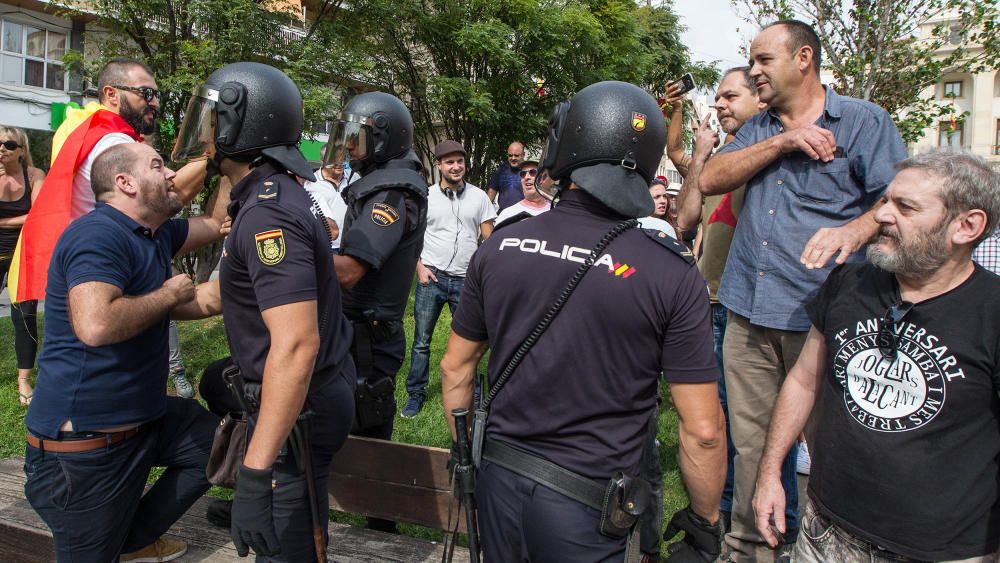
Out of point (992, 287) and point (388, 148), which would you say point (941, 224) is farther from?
point (388, 148)

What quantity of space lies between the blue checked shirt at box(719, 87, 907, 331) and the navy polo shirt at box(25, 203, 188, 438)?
2380mm

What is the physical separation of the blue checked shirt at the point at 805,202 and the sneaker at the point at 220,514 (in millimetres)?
2613

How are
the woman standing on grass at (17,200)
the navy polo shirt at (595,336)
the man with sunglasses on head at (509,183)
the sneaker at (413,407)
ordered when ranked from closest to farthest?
1. the navy polo shirt at (595,336)
2. the sneaker at (413,407)
3. the woman standing on grass at (17,200)
4. the man with sunglasses on head at (509,183)

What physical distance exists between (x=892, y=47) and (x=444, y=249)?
5.86 meters

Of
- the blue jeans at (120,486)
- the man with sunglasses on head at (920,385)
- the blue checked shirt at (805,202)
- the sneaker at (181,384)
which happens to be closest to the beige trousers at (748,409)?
the blue checked shirt at (805,202)

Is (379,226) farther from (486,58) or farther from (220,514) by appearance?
(486,58)

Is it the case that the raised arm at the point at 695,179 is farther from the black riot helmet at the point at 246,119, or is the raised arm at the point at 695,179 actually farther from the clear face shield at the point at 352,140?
the black riot helmet at the point at 246,119

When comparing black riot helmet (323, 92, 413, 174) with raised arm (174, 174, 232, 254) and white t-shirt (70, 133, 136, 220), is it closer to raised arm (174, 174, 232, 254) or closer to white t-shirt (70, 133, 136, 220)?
raised arm (174, 174, 232, 254)

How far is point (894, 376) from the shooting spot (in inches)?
82.7

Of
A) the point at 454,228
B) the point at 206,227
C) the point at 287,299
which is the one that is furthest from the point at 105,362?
the point at 454,228

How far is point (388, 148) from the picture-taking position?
140 inches

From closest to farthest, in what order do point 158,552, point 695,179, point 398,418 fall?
point 158,552
point 695,179
point 398,418

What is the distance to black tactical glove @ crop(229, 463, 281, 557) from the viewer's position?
2.25m

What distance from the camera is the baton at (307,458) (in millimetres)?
2434
